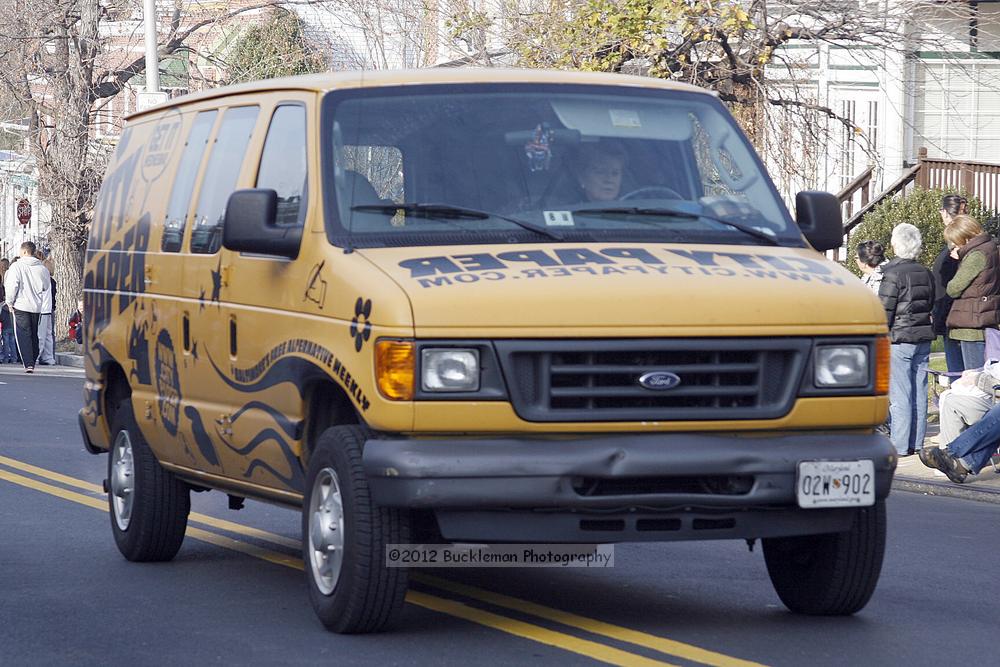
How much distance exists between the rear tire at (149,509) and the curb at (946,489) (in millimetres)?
5786

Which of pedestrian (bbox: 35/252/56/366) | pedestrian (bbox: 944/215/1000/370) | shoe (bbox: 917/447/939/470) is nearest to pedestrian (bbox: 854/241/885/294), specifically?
pedestrian (bbox: 944/215/1000/370)

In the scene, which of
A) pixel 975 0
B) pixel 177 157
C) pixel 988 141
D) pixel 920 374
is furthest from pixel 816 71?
pixel 177 157

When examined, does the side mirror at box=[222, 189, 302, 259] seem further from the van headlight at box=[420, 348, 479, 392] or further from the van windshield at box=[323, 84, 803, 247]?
the van headlight at box=[420, 348, 479, 392]

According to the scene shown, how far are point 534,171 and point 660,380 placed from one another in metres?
1.20

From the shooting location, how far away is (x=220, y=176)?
27.4 feet

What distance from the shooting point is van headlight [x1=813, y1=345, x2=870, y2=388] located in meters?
6.81

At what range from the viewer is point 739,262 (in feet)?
23.1

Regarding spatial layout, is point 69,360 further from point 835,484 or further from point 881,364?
point 835,484

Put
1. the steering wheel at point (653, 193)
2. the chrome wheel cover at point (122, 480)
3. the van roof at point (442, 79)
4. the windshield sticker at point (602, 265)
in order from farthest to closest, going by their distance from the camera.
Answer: the chrome wheel cover at point (122, 480)
the van roof at point (442, 79)
the steering wheel at point (653, 193)
the windshield sticker at point (602, 265)

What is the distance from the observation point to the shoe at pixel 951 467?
513 inches

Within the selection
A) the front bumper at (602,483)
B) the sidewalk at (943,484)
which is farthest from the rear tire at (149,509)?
the sidewalk at (943,484)

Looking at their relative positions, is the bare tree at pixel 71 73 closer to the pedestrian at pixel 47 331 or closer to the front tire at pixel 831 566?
the pedestrian at pixel 47 331

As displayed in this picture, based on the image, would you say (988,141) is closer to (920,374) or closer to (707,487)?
(920,374)

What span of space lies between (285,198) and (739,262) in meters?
1.85
